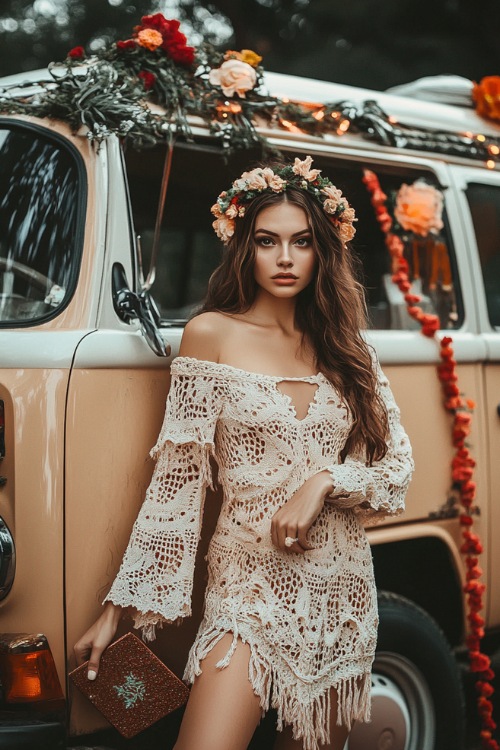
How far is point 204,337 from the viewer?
261 centimetres

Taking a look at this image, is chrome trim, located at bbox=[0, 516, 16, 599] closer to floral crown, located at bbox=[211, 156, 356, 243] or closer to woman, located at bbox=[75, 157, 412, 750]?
woman, located at bbox=[75, 157, 412, 750]

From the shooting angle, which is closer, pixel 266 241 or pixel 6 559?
pixel 6 559

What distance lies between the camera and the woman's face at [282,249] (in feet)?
8.70

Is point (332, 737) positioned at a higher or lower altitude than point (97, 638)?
lower

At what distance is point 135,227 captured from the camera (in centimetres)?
305

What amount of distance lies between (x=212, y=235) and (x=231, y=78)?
106 cm

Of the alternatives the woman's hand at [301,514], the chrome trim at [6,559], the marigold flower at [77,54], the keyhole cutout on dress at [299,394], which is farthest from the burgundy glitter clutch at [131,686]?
the marigold flower at [77,54]

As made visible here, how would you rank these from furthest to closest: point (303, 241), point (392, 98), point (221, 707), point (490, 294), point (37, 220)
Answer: point (490, 294)
point (392, 98)
point (37, 220)
point (303, 241)
point (221, 707)

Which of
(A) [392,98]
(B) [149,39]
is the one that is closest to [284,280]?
(B) [149,39]

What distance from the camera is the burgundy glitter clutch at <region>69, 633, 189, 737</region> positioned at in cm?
248

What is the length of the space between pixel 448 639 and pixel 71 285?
216cm

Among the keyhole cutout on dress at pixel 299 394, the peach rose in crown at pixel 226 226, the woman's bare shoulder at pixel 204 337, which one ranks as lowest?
the keyhole cutout on dress at pixel 299 394

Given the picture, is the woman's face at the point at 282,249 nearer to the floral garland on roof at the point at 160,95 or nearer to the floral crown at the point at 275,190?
the floral crown at the point at 275,190

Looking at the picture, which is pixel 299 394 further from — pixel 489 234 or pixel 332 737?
pixel 489 234
